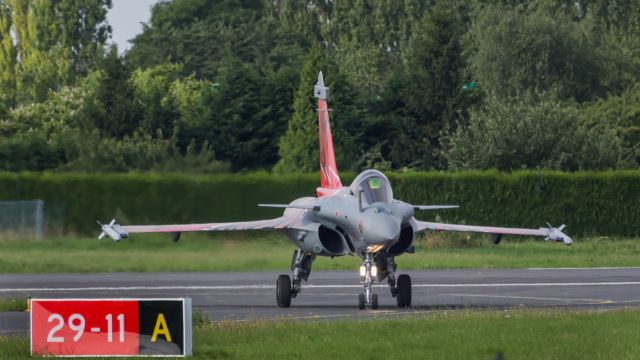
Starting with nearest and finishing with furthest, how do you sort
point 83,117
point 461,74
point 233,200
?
point 233,200
point 83,117
point 461,74

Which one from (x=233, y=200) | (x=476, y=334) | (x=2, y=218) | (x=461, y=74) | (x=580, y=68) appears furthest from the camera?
(x=580, y=68)

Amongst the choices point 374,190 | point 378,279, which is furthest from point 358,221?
point 378,279

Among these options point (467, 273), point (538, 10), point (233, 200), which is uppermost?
point (538, 10)

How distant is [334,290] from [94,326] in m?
13.8

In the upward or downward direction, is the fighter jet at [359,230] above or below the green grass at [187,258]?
above

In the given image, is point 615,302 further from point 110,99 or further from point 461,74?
point 461,74

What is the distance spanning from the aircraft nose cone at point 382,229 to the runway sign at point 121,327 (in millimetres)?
7618

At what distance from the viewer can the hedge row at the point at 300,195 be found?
31891 mm

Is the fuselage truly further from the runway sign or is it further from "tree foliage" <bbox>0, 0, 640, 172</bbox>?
"tree foliage" <bbox>0, 0, 640, 172</bbox>

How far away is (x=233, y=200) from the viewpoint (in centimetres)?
3114

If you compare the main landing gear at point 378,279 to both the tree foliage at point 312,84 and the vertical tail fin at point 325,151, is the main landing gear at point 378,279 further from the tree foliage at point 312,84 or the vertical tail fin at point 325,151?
the tree foliage at point 312,84

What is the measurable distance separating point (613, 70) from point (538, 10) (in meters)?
6.43

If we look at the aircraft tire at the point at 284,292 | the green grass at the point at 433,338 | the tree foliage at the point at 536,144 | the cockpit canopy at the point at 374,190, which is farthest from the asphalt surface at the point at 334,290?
the tree foliage at the point at 536,144

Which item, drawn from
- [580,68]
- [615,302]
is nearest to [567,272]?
[615,302]
